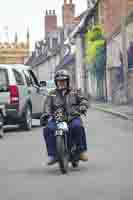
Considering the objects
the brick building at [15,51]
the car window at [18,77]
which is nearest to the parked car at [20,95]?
the car window at [18,77]

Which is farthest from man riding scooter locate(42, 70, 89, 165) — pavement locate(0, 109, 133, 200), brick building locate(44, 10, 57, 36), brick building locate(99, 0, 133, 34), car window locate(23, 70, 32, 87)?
brick building locate(44, 10, 57, 36)

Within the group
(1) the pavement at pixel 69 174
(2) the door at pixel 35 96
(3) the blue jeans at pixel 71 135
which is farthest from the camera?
(2) the door at pixel 35 96

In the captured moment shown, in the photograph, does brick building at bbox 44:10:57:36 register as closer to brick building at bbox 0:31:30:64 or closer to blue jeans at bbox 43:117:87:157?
brick building at bbox 0:31:30:64

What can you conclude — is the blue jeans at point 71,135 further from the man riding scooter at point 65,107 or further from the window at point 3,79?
the window at point 3,79

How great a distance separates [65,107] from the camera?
40.5 feet

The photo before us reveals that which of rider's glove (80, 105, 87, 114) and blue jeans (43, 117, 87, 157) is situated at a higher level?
rider's glove (80, 105, 87, 114)

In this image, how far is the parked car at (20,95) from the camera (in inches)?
883

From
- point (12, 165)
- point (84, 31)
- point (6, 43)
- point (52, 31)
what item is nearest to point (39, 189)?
point (12, 165)

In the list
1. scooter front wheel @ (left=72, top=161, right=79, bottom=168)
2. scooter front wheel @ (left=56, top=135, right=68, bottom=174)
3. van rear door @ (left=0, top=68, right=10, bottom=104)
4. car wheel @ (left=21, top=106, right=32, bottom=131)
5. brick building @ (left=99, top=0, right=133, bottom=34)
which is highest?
brick building @ (left=99, top=0, right=133, bottom=34)

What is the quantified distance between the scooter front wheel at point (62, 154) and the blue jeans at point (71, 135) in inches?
10.2

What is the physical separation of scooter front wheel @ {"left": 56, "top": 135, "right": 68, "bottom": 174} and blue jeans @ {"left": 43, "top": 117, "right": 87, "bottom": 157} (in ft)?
0.85

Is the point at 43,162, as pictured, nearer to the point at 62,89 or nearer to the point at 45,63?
the point at 62,89

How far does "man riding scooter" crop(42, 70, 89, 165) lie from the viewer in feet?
40.3

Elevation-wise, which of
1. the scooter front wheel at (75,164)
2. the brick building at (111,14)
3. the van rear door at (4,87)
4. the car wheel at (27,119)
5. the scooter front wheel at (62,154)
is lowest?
the car wheel at (27,119)
